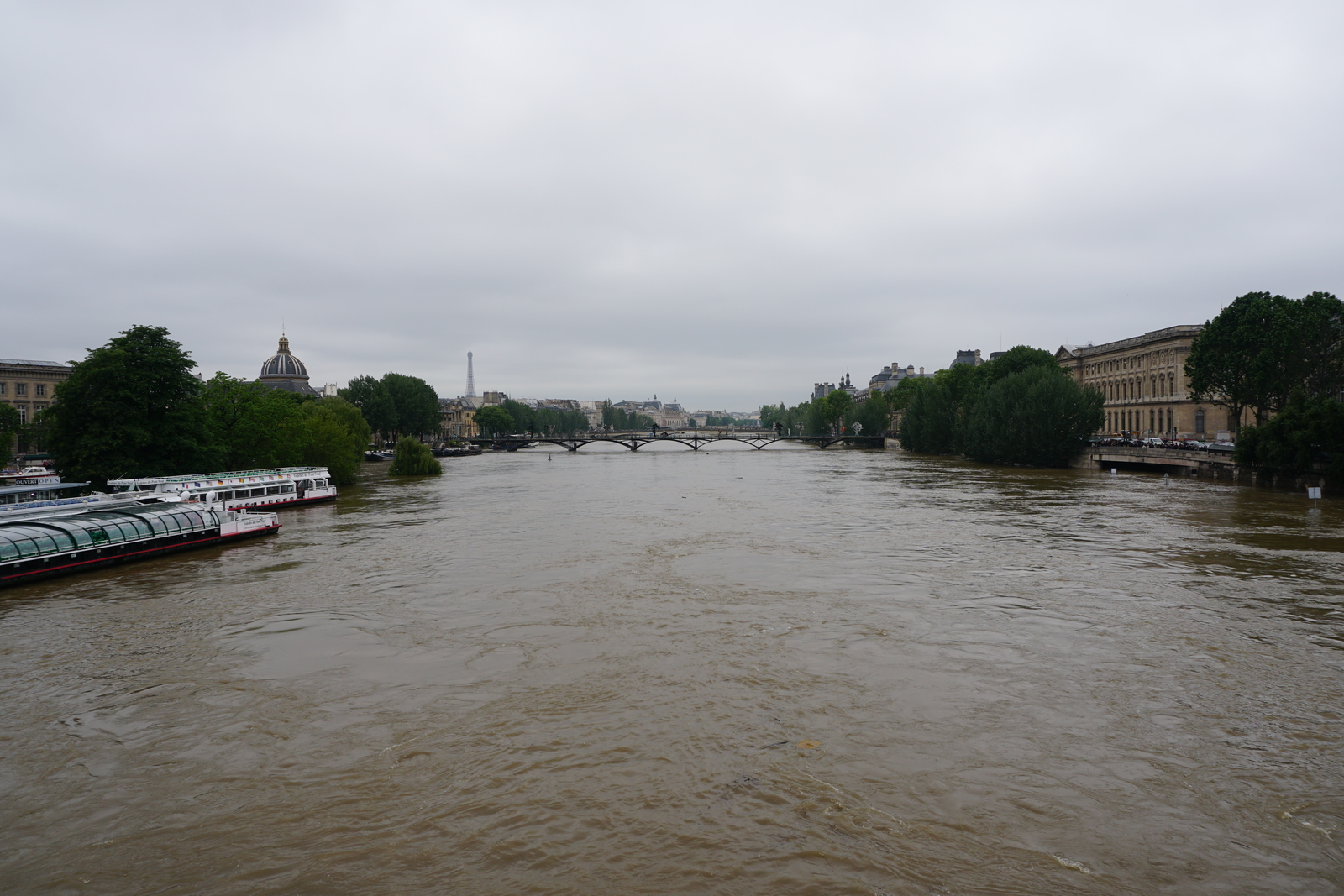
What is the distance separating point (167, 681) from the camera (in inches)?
549

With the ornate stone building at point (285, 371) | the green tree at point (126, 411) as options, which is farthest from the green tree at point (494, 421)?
the green tree at point (126, 411)

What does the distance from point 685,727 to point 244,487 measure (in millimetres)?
38529

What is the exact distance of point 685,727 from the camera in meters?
11.4

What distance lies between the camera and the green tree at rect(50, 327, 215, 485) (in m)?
38.2

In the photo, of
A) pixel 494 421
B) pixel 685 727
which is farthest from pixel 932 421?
pixel 494 421

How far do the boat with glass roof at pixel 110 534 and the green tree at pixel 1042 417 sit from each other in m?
60.2

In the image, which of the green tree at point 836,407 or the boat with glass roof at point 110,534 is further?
the green tree at point 836,407

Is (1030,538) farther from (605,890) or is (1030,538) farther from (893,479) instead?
(893,479)

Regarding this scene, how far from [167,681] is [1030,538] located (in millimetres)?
27477

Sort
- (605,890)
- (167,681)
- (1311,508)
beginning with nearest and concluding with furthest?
1. (605,890)
2. (167,681)
3. (1311,508)

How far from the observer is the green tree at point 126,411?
38250mm

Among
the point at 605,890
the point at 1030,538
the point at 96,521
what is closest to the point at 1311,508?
the point at 1030,538

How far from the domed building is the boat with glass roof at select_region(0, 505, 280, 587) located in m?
106

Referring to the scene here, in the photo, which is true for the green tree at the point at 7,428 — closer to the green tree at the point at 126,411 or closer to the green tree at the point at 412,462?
the green tree at the point at 126,411
